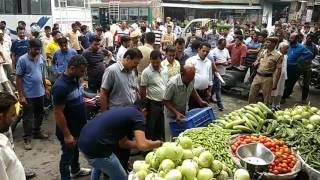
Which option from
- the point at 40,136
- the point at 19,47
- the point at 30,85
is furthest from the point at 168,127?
the point at 19,47

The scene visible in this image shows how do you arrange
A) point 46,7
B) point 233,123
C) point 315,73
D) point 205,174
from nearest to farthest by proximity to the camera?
point 205,174
point 233,123
point 315,73
point 46,7

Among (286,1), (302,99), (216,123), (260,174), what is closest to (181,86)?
(216,123)

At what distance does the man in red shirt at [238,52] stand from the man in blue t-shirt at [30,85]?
19.1ft

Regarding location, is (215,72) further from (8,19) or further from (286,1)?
(286,1)

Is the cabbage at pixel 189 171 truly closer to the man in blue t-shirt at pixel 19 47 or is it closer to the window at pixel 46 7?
the man in blue t-shirt at pixel 19 47

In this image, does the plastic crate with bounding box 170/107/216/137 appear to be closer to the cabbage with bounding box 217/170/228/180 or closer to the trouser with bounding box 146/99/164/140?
the trouser with bounding box 146/99/164/140

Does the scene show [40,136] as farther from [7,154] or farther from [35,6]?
[35,6]

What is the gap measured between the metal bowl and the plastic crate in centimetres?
150

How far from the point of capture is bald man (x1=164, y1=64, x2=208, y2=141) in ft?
16.5

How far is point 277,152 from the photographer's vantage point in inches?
150

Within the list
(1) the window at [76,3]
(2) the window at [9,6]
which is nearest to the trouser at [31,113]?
(2) the window at [9,6]

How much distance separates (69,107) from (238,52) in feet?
21.9

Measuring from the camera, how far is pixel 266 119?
16.2 ft

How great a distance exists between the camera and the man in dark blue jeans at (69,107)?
443 centimetres
